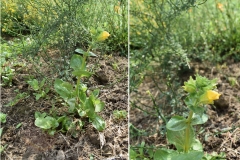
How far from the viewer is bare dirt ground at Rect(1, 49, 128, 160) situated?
88 cm

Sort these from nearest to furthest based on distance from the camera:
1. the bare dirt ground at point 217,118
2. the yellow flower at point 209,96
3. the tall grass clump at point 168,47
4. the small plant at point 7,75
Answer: the yellow flower at point 209,96, the small plant at point 7,75, the bare dirt ground at point 217,118, the tall grass clump at point 168,47

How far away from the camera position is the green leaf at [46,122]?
89 cm

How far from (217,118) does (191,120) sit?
1.67ft

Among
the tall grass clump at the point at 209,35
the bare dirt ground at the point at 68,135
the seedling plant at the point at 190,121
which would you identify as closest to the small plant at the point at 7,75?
the bare dirt ground at the point at 68,135

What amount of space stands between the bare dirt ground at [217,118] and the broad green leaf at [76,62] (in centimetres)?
39

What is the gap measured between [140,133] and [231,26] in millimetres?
780

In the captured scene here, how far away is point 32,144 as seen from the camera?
89 centimetres

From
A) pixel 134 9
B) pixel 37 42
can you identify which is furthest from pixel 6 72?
pixel 134 9

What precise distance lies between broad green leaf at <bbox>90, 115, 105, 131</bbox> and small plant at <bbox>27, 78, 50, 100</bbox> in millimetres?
138

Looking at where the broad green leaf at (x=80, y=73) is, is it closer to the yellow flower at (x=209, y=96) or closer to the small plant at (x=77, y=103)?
the small plant at (x=77, y=103)

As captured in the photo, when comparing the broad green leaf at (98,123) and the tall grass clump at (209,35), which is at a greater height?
the tall grass clump at (209,35)

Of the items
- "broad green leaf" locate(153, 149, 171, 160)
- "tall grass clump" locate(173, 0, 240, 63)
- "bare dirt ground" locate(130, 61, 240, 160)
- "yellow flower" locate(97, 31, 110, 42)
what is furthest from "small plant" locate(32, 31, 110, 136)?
"tall grass clump" locate(173, 0, 240, 63)

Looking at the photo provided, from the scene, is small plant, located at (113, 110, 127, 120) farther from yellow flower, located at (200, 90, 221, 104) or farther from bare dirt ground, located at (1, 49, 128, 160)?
yellow flower, located at (200, 90, 221, 104)

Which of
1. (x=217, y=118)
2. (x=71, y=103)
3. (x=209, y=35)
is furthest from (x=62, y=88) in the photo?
(x=209, y=35)
